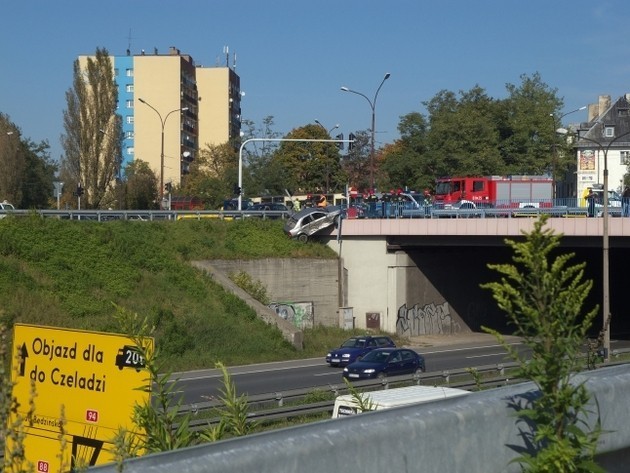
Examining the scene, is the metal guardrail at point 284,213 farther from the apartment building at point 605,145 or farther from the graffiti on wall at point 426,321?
the apartment building at point 605,145

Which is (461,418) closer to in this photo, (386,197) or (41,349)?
(41,349)

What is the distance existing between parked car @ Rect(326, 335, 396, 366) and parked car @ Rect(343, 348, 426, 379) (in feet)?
8.53

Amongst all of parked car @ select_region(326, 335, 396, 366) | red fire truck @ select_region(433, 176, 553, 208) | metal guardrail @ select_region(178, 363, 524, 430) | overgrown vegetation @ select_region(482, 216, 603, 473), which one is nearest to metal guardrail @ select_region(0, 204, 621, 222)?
parked car @ select_region(326, 335, 396, 366)

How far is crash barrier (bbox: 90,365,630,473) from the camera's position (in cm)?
427

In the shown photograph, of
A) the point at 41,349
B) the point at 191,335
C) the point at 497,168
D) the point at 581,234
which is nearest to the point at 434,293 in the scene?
the point at 581,234

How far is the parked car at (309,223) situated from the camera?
48500 millimetres

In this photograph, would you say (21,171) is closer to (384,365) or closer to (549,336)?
(384,365)

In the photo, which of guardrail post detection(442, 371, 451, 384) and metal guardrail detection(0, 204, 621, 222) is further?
metal guardrail detection(0, 204, 621, 222)

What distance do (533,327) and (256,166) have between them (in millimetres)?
80245

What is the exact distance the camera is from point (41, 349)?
607 cm

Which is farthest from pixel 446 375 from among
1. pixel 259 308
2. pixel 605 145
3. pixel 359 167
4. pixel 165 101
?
pixel 359 167

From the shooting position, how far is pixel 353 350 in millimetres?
35719

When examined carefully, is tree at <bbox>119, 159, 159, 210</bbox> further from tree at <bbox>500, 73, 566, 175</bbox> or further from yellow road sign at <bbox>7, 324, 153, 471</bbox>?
yellow road sign at <bbox>7, 324, 153, 471</bbox>

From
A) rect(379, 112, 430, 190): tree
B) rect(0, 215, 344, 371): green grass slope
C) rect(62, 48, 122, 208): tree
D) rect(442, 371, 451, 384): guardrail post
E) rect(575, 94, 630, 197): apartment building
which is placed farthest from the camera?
rect(575, 94, 630, 197): apartment building
